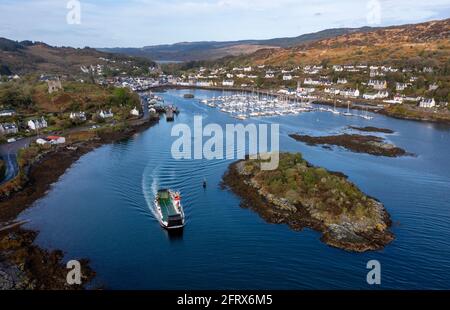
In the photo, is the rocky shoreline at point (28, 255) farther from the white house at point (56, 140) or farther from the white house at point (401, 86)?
the white house at point (401, 86)

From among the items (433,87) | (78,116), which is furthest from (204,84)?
(78,116)

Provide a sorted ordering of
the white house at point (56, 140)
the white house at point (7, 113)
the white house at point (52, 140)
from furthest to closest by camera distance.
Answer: the white house at point (7, 113)
the white house at point (56, 140)
the white house at point (52, 140)

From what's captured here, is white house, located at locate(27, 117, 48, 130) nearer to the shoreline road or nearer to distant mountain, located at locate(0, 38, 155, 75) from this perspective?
the shoreline road

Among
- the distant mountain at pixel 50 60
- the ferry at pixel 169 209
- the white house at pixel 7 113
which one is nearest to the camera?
the ferry at pixel 169 209

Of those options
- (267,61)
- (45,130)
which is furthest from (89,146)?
(267,61)

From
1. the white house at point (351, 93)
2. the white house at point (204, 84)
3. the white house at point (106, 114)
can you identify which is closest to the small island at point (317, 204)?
the white house at point (106, 114)

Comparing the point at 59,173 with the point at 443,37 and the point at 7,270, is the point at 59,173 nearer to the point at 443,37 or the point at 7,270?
the point at 7,270

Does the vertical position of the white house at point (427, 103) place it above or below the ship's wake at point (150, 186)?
above

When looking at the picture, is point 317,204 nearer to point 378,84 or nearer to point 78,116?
point 78,116

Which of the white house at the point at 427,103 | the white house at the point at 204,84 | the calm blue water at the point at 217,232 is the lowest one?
the calm blue water at the point at 217,232

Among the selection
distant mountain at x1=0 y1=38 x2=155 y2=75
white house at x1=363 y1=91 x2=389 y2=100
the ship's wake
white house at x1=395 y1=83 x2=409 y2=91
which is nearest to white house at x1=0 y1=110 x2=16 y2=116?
the ship's wake
